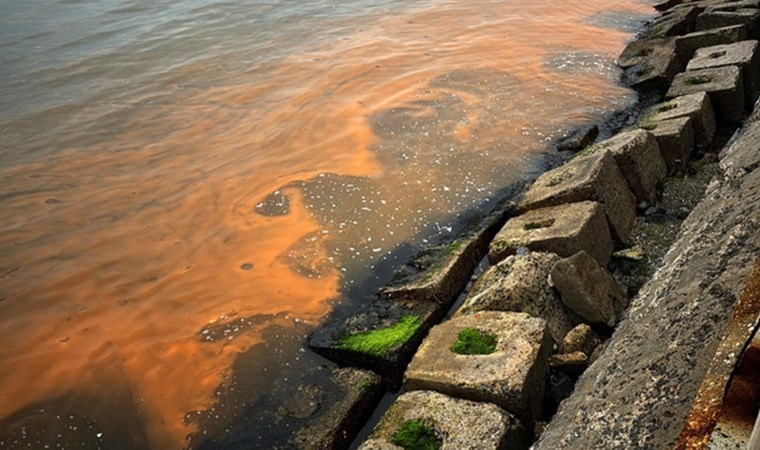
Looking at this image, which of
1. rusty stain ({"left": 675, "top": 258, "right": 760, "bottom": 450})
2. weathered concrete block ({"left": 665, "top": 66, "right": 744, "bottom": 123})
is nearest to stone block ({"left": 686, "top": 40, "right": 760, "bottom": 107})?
weathered concrete block ({"left": 665, "top": 66, "right": 744, "bottom": 123})

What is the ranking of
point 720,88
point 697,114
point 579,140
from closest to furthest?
point 697,114
point 720,88
point 579,140

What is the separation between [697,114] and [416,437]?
4739 millimetres

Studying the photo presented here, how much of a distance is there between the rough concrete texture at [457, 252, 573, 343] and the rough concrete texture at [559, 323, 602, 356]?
10 cm

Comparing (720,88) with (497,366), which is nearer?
(497,366)

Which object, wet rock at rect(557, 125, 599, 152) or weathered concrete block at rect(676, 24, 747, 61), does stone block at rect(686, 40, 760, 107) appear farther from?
wet rock at rect(557, 125, 599, 152)

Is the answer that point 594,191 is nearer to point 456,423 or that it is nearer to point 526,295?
point 526,295

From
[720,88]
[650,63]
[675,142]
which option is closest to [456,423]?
[675,142]

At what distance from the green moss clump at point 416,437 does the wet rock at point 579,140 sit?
4889 millimetres

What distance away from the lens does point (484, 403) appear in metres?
3.25

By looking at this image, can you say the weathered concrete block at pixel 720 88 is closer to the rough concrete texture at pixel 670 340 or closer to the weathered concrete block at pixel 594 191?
the weathered concrete block at pixel 594 191

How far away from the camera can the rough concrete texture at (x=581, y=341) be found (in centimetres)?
389

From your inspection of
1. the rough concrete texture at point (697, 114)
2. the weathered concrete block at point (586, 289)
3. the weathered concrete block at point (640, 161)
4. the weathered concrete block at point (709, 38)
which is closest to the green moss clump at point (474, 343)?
the weathered concrete block at point (586, 289)

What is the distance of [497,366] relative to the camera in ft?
11.2

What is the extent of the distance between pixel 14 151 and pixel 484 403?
8034mm
